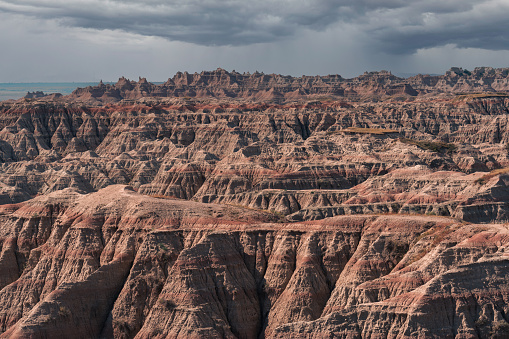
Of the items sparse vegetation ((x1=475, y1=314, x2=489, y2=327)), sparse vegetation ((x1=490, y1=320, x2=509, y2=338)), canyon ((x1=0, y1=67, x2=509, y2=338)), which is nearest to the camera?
sparse vegetation ((x1=490, y1=320, x2=509, y2=338))

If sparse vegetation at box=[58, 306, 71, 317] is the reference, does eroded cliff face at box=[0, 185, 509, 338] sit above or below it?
above

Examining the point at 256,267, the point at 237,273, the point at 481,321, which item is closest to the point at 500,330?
the point at 481,321

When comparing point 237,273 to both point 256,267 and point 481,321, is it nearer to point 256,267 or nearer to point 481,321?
point 256,267

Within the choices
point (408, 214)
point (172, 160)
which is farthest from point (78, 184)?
point (408, 214)

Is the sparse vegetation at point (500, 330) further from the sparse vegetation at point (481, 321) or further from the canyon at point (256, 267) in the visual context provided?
the sparse vegetation at point (481, 321)

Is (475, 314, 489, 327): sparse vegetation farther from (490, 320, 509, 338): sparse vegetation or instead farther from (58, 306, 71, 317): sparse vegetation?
(58, 306, 71, 317): sparse vegetation

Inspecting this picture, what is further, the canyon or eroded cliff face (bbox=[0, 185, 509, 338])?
eroded cliff face (bbox=[0, 185, 509, 338])

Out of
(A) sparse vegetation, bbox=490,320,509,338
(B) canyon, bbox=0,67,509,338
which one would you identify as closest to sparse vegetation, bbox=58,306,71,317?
(B) canyon, bbox=0,67,509,338

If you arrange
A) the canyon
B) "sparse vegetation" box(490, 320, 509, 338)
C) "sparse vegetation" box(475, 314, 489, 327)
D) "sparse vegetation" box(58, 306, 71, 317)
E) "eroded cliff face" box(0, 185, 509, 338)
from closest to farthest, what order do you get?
"sparse vegetation" box(490, 320, 509, 338) < "sparse vegetation" box(475, 314, 489, 327) < the canyon < "eroded cliff face" box(0, 185, 509, 338) < "sparse vegetation" box(58, 306, 71, 317)

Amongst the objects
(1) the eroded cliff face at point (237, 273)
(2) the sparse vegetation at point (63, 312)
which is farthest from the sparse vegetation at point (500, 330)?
(2) the sparse vegetation at point (63, 312)
